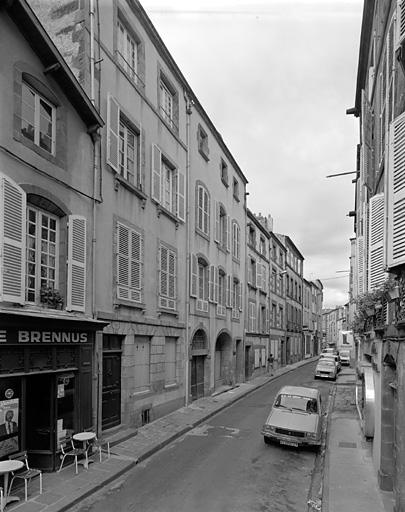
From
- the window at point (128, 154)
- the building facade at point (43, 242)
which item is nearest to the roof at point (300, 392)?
the building facade at point (43, 242)

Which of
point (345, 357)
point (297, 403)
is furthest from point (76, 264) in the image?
point (345, 357)

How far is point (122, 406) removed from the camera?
1323 centimetres

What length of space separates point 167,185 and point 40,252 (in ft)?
27.9

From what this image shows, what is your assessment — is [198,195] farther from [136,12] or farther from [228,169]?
[136,12]

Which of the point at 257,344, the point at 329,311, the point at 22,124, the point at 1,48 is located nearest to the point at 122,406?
the point at 22,124

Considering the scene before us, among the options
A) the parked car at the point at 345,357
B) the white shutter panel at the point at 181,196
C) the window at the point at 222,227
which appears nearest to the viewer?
the white shutter panel at the point at 181,196

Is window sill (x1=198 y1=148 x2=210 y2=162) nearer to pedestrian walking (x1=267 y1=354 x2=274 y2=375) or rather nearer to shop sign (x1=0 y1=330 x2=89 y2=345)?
shop sign (x1=0 y1=330 x2=89 y2=345)

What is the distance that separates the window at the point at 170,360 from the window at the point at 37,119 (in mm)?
9014

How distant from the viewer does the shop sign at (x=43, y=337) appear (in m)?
8.55

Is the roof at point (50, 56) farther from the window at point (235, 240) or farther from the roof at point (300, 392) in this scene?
the window at point (235, 240)

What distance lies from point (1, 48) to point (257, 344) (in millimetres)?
27003

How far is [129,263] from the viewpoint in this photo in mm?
13805

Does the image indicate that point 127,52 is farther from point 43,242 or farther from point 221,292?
point 221,292

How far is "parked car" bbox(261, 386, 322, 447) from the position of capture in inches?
484
